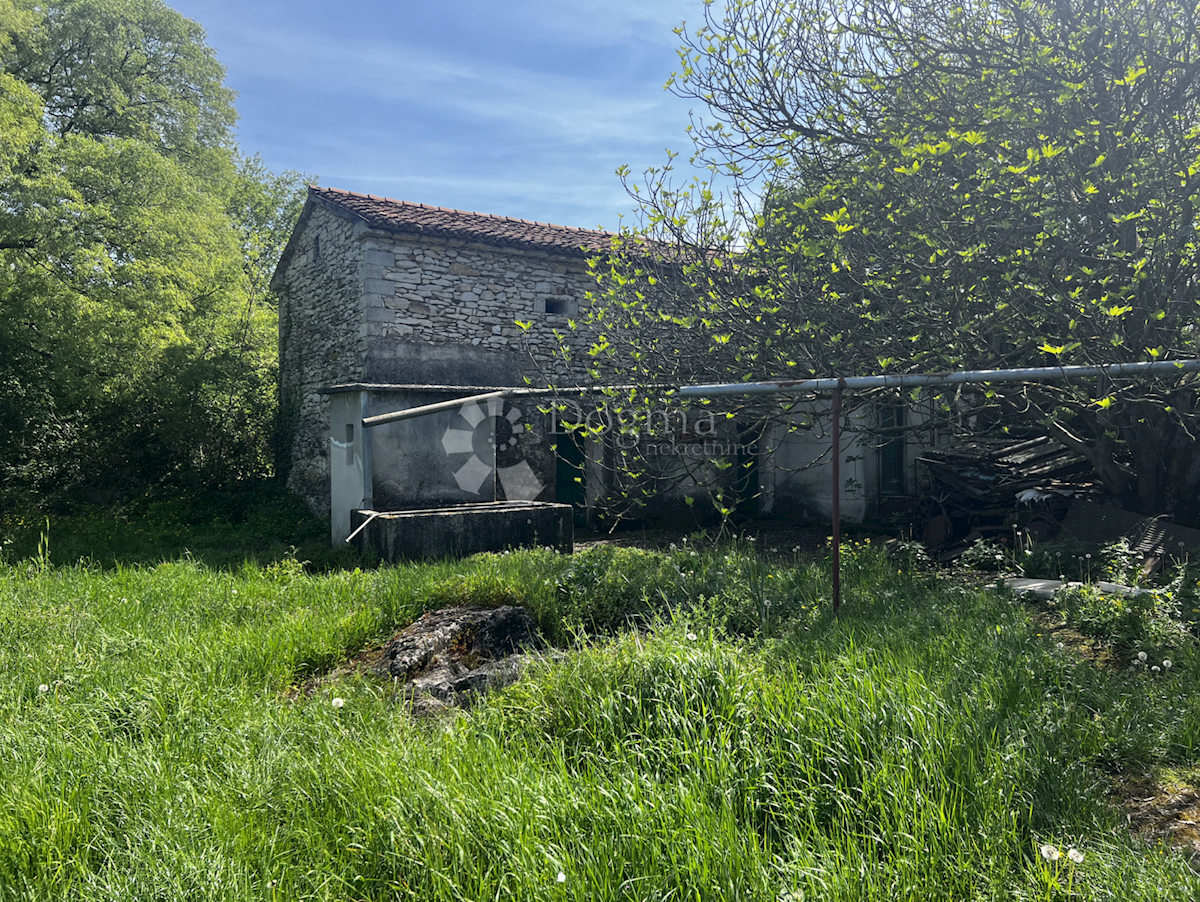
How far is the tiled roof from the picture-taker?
11859 mm

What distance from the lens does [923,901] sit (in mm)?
2078

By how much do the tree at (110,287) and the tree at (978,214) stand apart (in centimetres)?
1013

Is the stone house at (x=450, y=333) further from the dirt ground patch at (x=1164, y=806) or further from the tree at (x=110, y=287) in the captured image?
the dirt ground patch at (x=1164, y=806)

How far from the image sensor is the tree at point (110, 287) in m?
11.8

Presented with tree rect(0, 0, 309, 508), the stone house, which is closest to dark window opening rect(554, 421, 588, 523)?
the stone house

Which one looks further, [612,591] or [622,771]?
[612,591]

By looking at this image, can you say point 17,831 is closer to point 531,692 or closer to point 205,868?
point 205,868

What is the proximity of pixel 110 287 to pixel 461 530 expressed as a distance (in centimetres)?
864

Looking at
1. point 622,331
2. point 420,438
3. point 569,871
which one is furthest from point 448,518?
point 569,871

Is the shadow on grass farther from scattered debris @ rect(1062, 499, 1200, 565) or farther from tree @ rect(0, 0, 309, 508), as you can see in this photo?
scattered debris @ rect(1062, 499, 1200, 565)

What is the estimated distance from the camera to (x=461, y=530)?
8086 millimetres

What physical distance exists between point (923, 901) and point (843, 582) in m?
3.65

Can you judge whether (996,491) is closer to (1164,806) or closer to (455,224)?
(1164,806)
